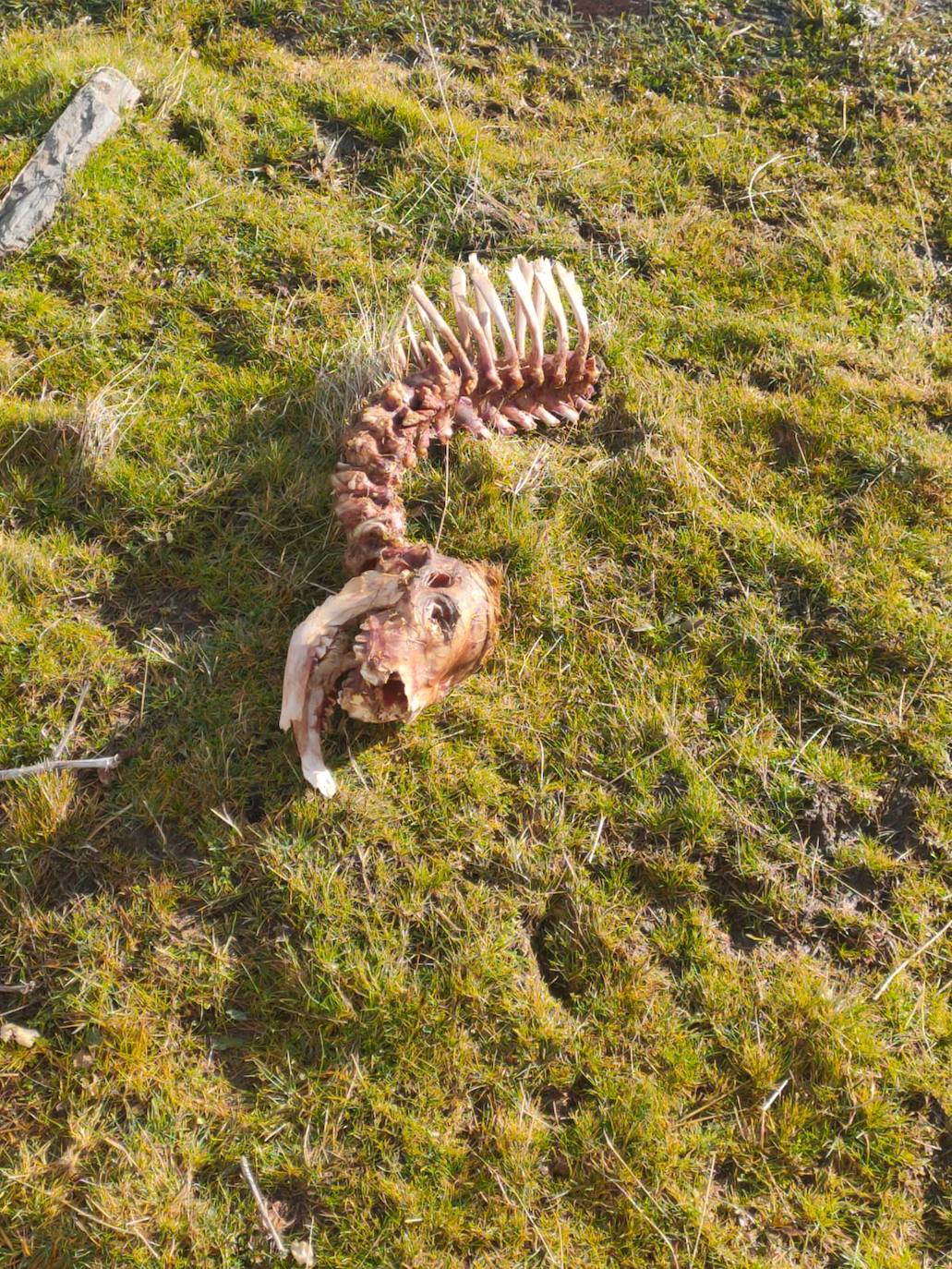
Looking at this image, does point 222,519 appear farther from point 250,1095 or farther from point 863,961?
point 863,961

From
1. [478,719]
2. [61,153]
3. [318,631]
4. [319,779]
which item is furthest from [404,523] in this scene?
[61,153]

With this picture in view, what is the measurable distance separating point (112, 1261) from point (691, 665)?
2786 mm

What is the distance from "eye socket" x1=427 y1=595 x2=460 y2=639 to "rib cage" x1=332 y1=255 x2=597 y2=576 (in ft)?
1.14

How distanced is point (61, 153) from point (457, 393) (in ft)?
8.66

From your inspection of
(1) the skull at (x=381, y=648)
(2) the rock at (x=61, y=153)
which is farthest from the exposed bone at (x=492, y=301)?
(2) the rock at (x=61, y=153)

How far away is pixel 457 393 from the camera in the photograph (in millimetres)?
4035

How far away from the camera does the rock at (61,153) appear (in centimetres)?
464

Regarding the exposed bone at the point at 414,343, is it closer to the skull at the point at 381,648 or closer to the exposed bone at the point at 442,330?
the exposed bone at the point at 442,330

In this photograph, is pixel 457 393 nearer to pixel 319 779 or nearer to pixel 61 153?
pixel 319 779

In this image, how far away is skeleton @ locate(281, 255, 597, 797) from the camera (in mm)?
3199

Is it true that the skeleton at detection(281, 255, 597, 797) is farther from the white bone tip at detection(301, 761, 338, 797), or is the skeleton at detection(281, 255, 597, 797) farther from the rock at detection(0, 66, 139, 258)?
the rock at detection(0, 66, 139, 258)

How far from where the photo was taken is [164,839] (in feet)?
10.8

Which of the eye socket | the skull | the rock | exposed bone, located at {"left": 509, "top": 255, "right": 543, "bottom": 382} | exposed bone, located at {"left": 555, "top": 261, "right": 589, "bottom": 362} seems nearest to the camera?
the skull

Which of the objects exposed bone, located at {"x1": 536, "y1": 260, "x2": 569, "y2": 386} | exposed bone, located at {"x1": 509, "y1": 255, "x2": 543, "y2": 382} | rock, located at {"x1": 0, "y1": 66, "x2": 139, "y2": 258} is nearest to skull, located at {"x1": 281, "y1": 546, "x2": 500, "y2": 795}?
exposed bone, located at {"x1": 509, "y1": 255, "x2": 543, "y2": 382}
